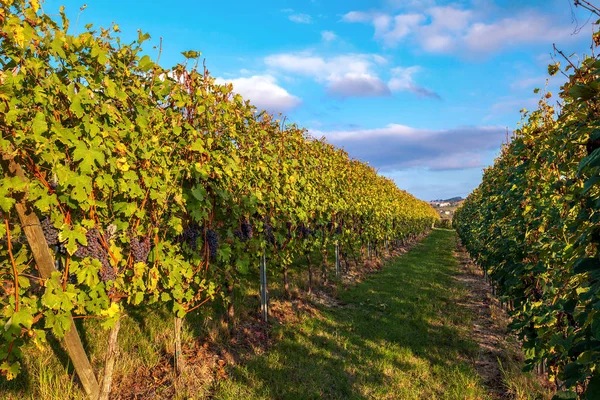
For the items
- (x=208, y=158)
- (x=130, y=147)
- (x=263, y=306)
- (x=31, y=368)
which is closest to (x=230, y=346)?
(x=263, y=306)

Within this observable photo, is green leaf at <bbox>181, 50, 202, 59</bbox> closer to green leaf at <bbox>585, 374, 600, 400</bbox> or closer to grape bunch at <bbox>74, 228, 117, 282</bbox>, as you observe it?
grape bunch at <bbox>74, 228, 117, 282</bbox>

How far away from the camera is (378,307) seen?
966 centimetres

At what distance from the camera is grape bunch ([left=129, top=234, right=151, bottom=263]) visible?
13.5ft

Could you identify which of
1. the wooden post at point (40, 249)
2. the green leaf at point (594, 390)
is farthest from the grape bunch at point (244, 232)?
the green leaf at point (594, 390)

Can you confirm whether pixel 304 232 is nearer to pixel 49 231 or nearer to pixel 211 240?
pixel 211 240

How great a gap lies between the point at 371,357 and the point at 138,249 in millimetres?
4352

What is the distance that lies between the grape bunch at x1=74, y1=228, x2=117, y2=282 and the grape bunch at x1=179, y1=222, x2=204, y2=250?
4.22ft

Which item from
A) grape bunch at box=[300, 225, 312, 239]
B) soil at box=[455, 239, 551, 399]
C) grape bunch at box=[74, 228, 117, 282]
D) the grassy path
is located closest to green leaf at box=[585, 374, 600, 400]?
the grassy path

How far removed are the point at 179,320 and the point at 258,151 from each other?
328 cm

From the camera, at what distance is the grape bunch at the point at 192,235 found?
16.6 feet

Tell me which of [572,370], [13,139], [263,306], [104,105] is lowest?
[263,306]

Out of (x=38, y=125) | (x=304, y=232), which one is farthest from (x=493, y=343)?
(x=38, y=125)

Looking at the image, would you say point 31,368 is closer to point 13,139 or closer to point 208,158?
point 13,139

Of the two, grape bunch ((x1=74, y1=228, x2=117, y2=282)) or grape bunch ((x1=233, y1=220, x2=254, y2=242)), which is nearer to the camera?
grape bunch ((x1=74, y1=228, x2=117, y2=282))
